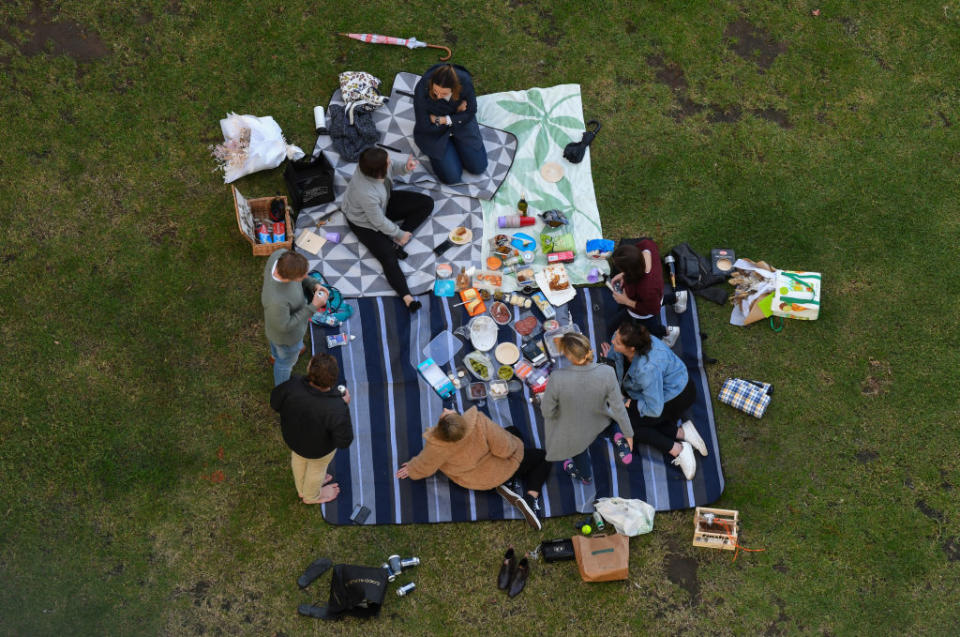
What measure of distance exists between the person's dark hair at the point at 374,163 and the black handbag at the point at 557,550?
436cm

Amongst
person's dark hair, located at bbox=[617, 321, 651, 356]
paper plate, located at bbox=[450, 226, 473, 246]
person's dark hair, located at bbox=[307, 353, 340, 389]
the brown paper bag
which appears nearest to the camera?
person's dark hair, located at bbox=[307, 353, 340, 389]

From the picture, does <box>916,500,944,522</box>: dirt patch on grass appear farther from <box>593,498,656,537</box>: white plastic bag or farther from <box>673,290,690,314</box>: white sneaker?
<box>673,290,690,314</box>: white sneaker

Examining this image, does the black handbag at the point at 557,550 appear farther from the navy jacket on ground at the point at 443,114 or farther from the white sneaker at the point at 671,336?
the navy jacket on ground at the point at 443,114

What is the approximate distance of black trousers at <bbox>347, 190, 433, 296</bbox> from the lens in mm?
7766

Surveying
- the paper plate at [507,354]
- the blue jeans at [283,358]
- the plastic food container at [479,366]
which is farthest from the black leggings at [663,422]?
the blue jeans at [283,358]

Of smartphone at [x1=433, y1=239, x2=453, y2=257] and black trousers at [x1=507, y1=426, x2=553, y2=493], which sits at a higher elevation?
smartphone at [x1=433, y1=239, x2=453, y2=257]

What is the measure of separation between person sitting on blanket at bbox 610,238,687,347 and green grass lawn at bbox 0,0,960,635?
2.35 ft

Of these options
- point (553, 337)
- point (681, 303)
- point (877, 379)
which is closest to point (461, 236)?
point (553, 337)

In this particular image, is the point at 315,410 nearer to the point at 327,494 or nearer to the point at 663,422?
the point at 327,494

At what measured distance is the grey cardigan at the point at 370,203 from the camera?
734cm

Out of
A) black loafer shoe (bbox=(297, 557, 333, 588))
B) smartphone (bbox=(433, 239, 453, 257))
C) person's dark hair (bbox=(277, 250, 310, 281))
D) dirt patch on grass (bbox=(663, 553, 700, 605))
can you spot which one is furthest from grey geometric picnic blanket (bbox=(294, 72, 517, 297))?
dirt patch on grass (bbox=(663, 553, 700, 605))

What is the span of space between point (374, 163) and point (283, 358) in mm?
2330

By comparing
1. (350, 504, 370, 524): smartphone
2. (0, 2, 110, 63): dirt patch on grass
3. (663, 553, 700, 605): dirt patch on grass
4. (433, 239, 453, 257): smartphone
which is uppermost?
(0, 2, 110, 63): dirt patch on grass

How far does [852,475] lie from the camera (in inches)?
287
